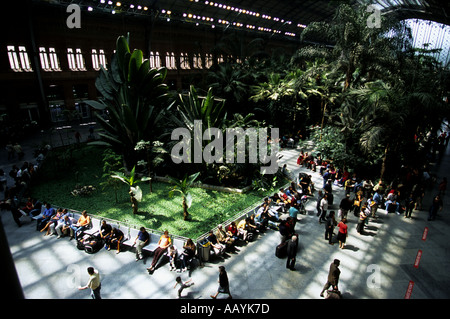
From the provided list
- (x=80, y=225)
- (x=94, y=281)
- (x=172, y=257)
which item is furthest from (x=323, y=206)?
(x=80, y=225)

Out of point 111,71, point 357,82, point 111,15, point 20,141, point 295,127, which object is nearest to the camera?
point 111,71

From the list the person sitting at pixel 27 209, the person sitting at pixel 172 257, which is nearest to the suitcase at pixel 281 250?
the person sitting at pixel 172 257

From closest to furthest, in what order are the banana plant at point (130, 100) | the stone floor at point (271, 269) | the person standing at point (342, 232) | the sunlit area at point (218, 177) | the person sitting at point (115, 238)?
the stone floor at point (271, 269) → the sunlit area at point (218, 177) → the person standing at point (342, 232) → the person sitting at point (115, 238) → the banana plant at point (130, 100)

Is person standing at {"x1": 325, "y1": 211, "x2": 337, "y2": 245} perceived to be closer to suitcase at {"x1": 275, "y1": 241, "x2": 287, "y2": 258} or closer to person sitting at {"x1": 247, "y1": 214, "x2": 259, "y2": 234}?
suitcase at {"x1": 275, "y1": 241, "x2": 287, "y2": 258}

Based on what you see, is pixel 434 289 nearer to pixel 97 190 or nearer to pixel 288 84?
pixel 97 190

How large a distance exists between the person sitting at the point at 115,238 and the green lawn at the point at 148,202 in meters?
1.00

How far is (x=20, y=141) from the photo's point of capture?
18.2 m

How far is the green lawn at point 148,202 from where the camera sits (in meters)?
8.89

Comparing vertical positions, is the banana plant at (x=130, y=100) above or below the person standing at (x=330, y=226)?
above

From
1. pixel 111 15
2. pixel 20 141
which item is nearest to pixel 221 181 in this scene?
pixel 20 141

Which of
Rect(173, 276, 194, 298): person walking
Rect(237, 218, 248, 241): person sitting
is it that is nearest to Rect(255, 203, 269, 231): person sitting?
Rect(237, 218, 248, 241): person sitting

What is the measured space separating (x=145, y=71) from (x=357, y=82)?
11479 mm

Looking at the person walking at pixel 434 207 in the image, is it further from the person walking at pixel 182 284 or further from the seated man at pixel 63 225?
the seated man at pixel 63 225
